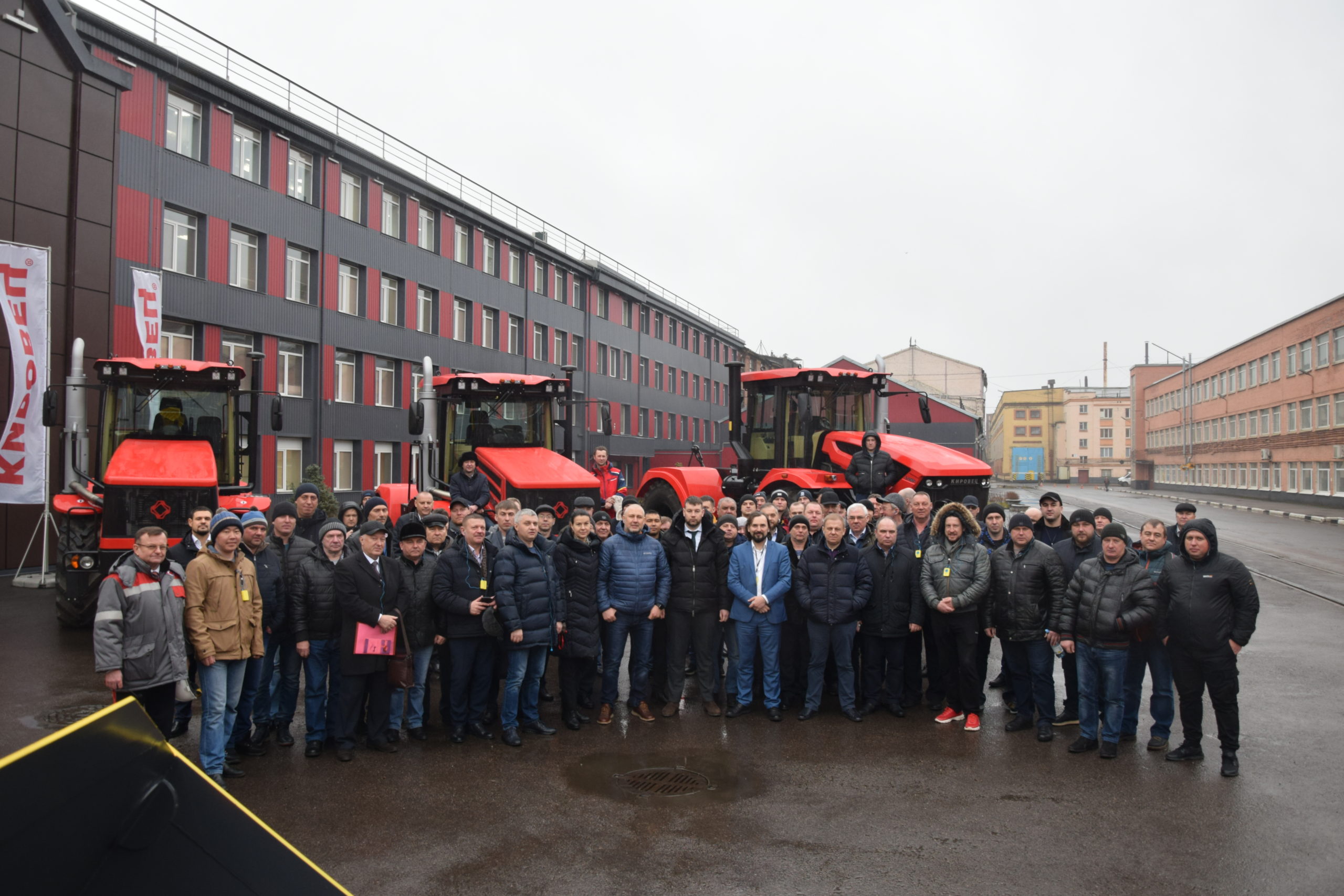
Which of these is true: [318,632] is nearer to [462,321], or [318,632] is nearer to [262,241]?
[262,241]

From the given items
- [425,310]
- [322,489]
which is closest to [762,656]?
[322,489]

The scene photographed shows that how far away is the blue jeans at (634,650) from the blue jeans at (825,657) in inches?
56.3

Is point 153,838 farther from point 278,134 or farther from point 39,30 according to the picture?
point 278,134

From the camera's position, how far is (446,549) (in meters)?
7.15

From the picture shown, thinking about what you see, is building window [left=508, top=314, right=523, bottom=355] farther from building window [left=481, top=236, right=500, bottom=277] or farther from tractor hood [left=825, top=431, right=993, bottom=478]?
tractor hood [left=825, top=431, right=993, bottom=478]

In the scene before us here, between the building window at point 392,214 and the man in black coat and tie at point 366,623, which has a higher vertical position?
the building window at point 392,214

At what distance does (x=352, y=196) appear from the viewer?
2567 cm

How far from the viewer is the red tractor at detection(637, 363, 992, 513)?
12.2m

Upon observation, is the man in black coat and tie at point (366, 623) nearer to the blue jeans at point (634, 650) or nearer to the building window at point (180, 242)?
the blue jeans at point (634, 650)

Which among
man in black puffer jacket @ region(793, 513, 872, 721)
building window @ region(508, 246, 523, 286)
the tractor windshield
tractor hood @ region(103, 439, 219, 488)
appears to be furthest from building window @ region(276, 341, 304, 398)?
man in black puffer jacket @ region(793, 513, 872, 721)

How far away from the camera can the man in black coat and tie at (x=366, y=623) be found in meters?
6.48

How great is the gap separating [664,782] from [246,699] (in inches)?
121

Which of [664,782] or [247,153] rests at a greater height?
[247,153]

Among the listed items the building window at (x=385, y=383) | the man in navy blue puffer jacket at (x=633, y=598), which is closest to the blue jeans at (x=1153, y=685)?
the man in navy blue puffer jacket at (x=633, y=598)
